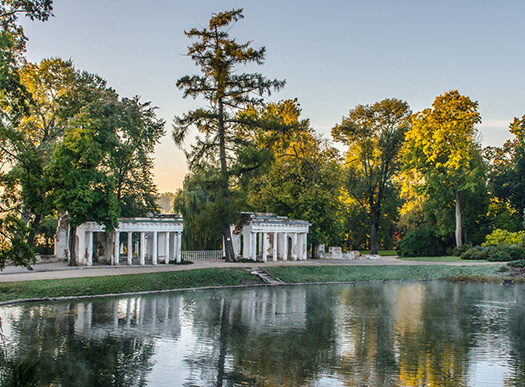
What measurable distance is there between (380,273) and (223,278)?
12.0 meters

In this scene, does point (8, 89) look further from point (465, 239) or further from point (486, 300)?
point (465, 239)

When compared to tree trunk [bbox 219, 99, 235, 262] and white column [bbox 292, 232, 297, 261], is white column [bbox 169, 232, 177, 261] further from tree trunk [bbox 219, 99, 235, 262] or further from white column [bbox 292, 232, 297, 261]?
white column [bbox 292, 232, 297, 261]

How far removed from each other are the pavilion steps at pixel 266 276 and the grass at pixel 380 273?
377 millimetres

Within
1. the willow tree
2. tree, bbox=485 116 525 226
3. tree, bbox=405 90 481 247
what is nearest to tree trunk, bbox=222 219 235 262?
the willow tree

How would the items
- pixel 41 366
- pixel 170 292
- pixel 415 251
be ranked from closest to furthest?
pixel 41 366 < pixel 170 292 < pixel 415 251

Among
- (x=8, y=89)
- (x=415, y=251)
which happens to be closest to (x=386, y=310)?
(x=8, y=89)

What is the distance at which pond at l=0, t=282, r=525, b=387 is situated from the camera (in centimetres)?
1266

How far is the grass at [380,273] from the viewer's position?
1389 inches

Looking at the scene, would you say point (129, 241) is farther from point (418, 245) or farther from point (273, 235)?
point (418, 245)

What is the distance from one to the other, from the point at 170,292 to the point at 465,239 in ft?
125

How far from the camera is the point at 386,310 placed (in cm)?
2269

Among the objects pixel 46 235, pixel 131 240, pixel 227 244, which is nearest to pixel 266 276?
pixel 227 244

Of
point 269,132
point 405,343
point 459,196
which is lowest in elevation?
point 405,343

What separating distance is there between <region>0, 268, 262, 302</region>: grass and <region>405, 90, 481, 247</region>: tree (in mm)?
26140
